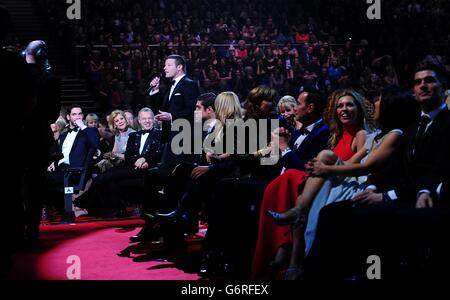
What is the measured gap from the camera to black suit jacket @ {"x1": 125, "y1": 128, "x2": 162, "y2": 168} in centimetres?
629

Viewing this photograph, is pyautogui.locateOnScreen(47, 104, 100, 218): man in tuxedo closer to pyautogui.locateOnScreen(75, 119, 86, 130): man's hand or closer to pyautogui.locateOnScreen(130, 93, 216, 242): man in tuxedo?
pyautogui.locateOnScreen(75, 119, 86, 130): man's hand

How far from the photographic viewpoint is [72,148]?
274 inches

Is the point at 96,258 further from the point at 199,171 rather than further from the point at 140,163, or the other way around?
the point at 140,163

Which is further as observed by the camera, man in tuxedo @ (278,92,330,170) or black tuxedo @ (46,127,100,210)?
black tuxedo @ (46,127,100,210)

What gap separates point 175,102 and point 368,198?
253cm

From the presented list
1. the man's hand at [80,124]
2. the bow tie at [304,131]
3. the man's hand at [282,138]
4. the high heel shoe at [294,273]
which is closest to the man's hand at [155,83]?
the man's hand at [80,124]

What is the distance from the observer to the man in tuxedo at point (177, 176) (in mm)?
5051

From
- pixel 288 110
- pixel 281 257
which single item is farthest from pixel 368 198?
pixel 288 110

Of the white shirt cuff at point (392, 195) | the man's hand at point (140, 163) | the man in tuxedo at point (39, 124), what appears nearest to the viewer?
the white shirt cuff at point (392, 195)

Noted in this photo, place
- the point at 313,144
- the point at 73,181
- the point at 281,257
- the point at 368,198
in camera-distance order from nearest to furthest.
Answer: the point at 368,198
the point at 281,257
the point at 313,144
the point at 73,181

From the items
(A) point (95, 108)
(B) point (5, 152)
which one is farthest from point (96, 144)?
(A) point (95, 108)

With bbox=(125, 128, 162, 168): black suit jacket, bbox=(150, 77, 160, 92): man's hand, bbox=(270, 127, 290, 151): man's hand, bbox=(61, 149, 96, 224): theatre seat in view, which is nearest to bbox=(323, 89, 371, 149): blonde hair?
bbox=(270, 127, 290, 151): man's hand

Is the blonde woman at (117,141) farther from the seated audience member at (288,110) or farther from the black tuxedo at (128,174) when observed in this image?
the seated audience member at (288,110)

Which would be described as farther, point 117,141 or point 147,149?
point 117,141
